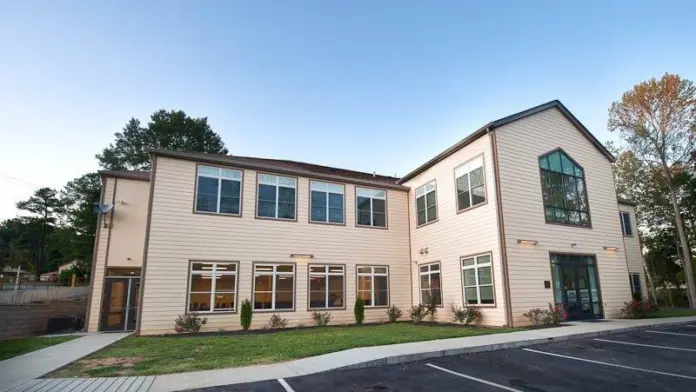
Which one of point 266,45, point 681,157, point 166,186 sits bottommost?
point 166,186

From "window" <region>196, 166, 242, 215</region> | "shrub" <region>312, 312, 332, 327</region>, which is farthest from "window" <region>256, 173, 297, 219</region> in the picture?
"shrub" <region>312, 312, 332, 327</region>

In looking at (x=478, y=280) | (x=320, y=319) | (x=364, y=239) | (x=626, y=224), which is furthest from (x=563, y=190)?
(x=320, y=319)

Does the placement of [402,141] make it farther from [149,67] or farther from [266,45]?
[149,67]

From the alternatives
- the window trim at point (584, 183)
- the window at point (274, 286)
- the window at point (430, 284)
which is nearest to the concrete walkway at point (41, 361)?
the window at point (274, 286)

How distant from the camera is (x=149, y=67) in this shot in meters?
13.3

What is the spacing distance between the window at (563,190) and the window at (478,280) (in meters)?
2.99

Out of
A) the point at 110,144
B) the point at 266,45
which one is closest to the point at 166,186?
the point at 266,45

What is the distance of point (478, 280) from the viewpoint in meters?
12.5

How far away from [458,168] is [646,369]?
9.26m

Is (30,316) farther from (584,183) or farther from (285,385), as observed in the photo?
(584,183)

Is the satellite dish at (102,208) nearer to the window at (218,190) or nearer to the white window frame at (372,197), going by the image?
the window at (218,190)

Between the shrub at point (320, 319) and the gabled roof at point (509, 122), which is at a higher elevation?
the gabled roof at point (509, 122)

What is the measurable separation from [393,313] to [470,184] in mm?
6231

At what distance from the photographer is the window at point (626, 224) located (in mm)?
19297
